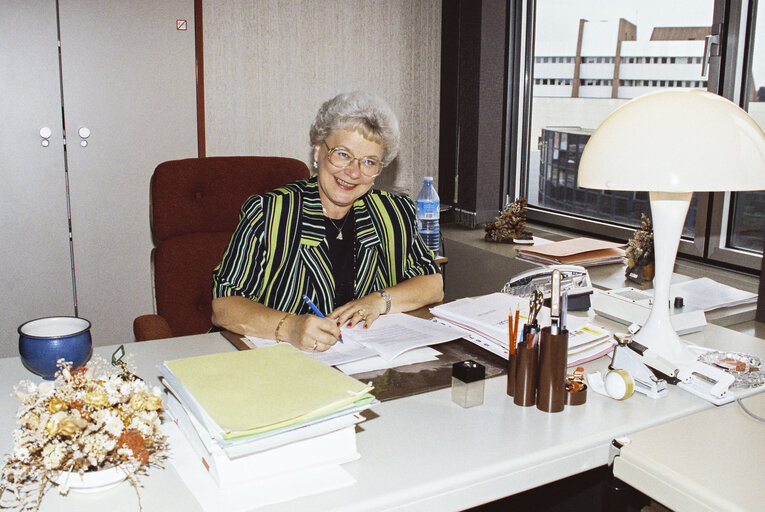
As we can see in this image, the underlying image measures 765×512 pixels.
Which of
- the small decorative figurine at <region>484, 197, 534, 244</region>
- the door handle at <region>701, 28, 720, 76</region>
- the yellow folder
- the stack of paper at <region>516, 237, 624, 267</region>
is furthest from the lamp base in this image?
the small decorative figurine at <region>484, 197, 534, 244</region>

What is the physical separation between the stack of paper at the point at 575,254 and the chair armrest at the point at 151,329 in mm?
1313

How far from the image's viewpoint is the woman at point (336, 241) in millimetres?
1738

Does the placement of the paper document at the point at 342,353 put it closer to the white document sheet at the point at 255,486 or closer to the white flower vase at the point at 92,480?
Answer: the white document sheet at the point at 255,486

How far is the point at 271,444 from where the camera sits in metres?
0.91

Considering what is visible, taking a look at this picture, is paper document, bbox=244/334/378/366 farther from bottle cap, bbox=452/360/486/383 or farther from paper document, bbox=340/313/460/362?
bottle cap, bbox=452/360/486/383

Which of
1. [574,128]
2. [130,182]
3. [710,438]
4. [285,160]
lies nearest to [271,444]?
[710,438]

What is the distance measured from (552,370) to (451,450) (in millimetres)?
246

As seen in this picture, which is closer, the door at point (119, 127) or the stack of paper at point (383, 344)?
the stack of paper at point (383, 344)

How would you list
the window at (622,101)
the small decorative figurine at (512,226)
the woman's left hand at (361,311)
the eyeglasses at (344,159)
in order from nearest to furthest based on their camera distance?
the woman's left hand at (361,311) → the eyeglasses at (344,159) → the window at (622,101) → the small decorative figurine at (512,226)

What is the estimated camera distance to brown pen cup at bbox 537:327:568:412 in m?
1.14

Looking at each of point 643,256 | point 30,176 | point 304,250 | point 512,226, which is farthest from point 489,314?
point 30,176

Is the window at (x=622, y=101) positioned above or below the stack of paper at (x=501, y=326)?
above

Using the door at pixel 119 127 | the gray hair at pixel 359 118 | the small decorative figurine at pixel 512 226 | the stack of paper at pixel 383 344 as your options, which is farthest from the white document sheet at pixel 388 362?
the door at pixel 119 127

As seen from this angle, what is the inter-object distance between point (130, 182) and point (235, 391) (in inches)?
80.7
